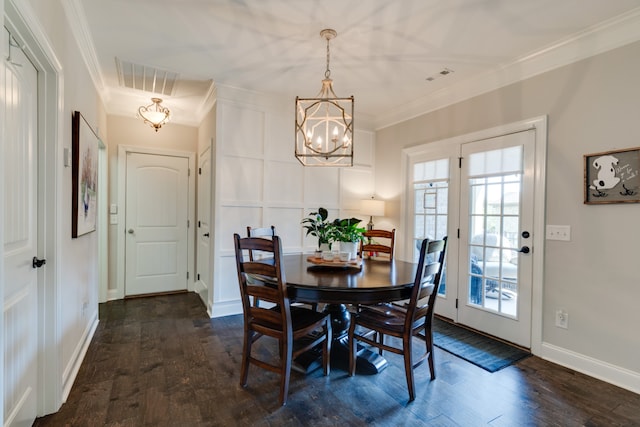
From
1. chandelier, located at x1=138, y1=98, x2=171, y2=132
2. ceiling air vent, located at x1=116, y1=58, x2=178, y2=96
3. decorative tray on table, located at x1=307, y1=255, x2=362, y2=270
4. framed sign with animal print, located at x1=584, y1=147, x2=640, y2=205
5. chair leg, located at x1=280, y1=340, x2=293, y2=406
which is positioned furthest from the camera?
chandelier, located at x1=138, y1=98, x2=171, y2=132

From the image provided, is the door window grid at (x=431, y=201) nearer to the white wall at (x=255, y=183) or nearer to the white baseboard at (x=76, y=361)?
the white wall at (x=255, y=183)

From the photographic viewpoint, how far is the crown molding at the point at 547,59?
222 centimetres

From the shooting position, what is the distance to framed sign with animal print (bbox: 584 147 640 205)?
219cm

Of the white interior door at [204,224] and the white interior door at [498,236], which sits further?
the white interior door at [204,224]

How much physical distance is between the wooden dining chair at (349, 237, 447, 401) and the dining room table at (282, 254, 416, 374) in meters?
0.09

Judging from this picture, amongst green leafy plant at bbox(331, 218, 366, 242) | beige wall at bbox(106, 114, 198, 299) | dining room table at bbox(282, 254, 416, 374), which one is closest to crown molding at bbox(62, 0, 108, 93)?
beige wall at bbox(106, 114, 198, 299)

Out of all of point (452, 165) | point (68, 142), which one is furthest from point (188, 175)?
point (452, 165)

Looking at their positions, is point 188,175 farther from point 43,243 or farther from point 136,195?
point 43,243

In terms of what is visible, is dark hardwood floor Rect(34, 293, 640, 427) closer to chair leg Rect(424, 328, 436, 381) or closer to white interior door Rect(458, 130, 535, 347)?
chair leg Rect(424, 328, 436, 381)

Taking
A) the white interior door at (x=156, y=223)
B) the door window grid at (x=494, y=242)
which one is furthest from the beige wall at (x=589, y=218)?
the white interior door at (x=156, y=223)

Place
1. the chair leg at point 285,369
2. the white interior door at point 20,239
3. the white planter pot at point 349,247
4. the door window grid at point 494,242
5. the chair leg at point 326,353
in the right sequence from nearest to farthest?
the white interior door at point 20,239 → the chair leg at point 285,369 → the chair leg at point 326,353 → the white planter pot at point 349,247 → the door window grid at point 494,242

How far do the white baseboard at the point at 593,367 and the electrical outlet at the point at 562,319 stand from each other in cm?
18

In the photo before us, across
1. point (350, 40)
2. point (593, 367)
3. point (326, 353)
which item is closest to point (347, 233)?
point (326, 353)

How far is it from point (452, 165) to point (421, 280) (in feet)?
6.39
